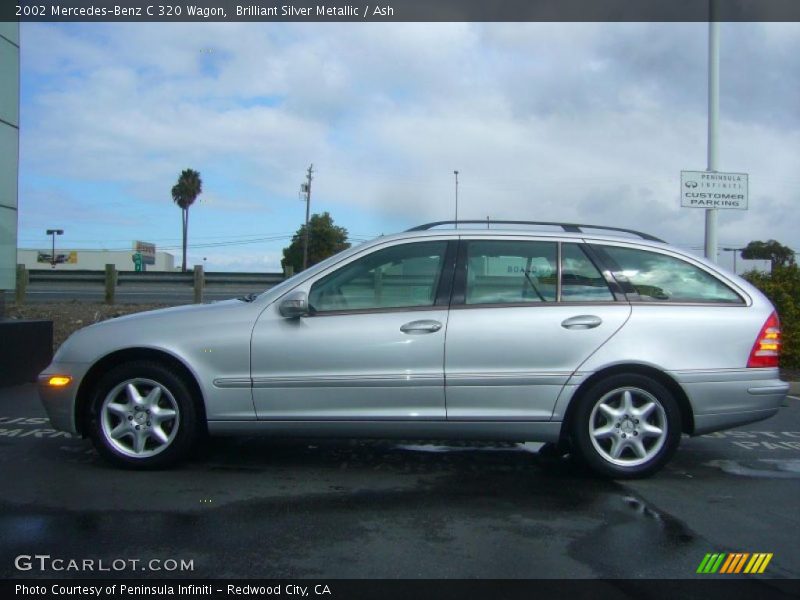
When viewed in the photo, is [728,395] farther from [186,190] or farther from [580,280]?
[186,190]

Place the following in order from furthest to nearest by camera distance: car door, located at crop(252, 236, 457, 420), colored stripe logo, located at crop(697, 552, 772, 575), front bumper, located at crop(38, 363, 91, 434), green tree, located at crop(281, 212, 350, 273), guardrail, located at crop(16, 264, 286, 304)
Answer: green tree, located at crop(281, 212, 350, 273) → guardrail, located at crop(16, 264, 286, 304) → front bumper, located at crop(38, 363, 91, 434) → car door, located at crop(252, 236, 457, 420) → colored stripe logo, located at crop(697, 552, 772, 575)

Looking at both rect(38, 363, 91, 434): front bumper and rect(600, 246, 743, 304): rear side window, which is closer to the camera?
rect(38, 363, 91, 434): front bumper

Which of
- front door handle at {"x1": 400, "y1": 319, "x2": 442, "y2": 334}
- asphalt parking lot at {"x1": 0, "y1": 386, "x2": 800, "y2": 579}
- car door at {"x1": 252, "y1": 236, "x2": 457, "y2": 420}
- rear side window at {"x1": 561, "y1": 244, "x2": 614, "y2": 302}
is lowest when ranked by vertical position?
asphalt parking lot at {"x1": 0, "y1": 386, "x2": 800, "y2": 579}

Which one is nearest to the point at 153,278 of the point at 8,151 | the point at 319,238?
the point at 8,151

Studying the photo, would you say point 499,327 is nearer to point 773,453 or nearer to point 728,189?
point 773,453

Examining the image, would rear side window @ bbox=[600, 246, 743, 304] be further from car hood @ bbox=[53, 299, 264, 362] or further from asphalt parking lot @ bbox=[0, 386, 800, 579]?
car hood @ bbox=[53, 299, 264, 362]

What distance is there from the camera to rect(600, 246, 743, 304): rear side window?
510 cm

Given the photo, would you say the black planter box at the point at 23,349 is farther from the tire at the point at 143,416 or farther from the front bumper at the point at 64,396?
the tire at the point at 143,416

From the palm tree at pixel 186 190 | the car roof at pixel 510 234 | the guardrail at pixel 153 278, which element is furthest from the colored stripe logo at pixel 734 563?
the palm tree at pixel 186 190

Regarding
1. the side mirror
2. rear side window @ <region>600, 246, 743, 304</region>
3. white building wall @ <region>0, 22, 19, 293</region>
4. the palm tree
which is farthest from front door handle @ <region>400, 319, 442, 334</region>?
the palm tree

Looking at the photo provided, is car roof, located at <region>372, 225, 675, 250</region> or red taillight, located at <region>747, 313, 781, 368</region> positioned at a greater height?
car roof, located at <region>372, 225, 675, 250</region>

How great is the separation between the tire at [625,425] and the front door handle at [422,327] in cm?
105

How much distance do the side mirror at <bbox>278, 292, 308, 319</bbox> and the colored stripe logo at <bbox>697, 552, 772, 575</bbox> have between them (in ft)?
8.88

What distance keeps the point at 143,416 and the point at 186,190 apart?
52.0 meters
